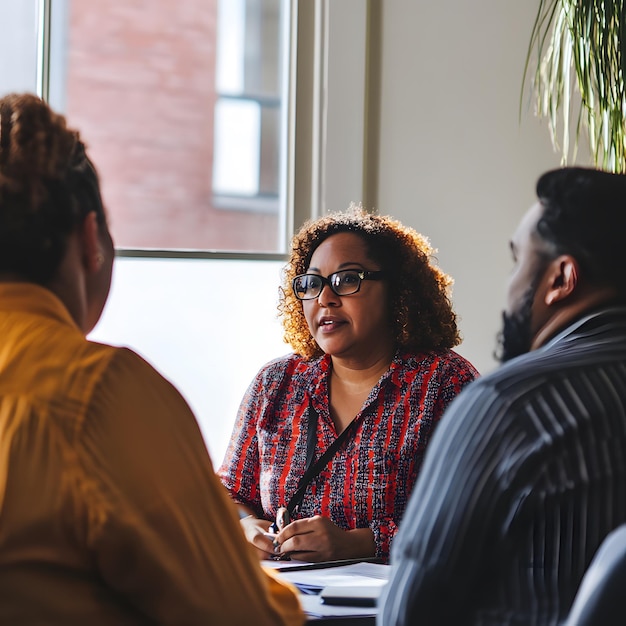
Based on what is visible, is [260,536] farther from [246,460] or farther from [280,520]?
[246,460]

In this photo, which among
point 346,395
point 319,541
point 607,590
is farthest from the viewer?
point 346,395

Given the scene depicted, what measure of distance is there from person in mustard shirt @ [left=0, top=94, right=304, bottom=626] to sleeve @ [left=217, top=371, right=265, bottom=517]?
4.74 feet

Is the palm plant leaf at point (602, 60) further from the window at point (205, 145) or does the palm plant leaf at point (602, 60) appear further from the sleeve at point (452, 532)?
the sleeve at point (452, 532)

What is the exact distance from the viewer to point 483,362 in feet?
11.1

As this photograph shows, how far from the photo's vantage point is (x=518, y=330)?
60.2 inches

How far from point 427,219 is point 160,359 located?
1061 millimetres

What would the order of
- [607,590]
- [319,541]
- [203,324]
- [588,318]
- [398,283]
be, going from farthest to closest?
[203,324], [398,283], [319,541], [588,318], [607,590]

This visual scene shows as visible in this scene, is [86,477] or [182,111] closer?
[86,477]

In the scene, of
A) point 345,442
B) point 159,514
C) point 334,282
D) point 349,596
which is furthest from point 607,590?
point 334,282

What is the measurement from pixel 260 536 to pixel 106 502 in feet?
4.30

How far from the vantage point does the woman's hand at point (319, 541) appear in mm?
2146

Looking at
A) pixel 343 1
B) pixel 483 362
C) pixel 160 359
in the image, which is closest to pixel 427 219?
pixel 483 362

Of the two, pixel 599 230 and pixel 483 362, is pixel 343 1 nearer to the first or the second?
pixel 483 362

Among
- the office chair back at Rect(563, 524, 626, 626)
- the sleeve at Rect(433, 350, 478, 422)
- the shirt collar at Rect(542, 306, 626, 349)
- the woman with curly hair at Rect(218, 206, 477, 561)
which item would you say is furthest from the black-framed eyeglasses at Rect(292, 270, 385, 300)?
the office chair back at Rect(563, 524, 626, 626)
